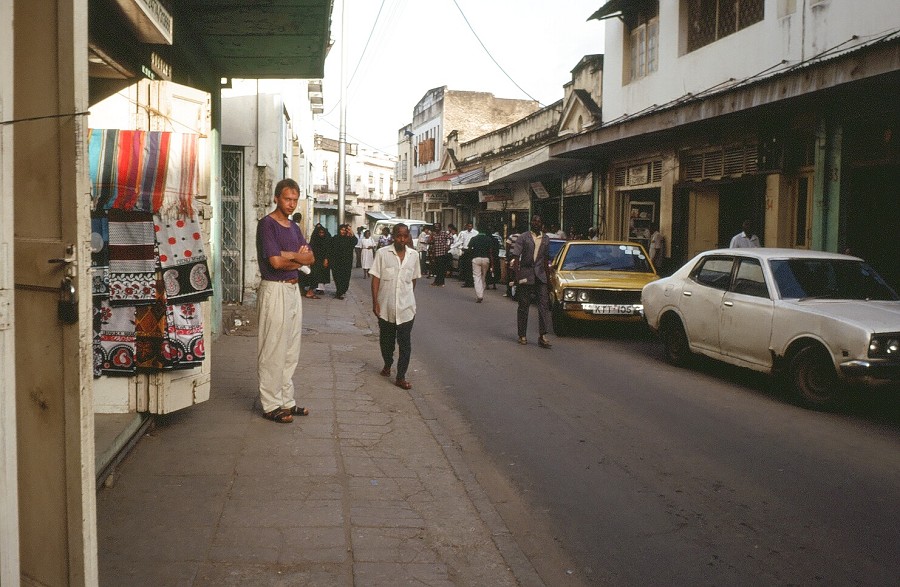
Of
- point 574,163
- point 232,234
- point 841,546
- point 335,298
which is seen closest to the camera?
point 841,546

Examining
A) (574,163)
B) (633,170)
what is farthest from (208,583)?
(574,163)

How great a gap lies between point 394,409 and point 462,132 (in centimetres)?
4536

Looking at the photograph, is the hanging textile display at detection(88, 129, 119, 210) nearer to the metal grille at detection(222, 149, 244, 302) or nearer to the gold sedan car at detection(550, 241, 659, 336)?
the gold sedan car at detection(550, 241, 659, 336)

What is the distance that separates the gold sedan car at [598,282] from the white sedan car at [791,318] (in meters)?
1.95

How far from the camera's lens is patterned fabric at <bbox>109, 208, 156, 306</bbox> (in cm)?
596

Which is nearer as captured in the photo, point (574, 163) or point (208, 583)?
point (208, 583)

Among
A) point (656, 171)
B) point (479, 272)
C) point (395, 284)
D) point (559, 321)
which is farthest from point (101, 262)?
point (656, 171)

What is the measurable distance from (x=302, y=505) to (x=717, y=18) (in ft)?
52.2

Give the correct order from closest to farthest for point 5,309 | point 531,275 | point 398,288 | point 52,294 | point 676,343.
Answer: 1. point 5,309
2. point 52,294
3. point 398,288
4. point 676,343
5. point 531,275

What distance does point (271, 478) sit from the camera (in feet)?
17.9

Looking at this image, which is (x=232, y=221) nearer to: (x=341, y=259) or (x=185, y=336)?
(x=341, y=259)

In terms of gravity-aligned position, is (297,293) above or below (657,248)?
below

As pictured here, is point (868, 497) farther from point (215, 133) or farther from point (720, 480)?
point (215, 133)

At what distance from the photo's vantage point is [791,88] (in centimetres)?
1206
